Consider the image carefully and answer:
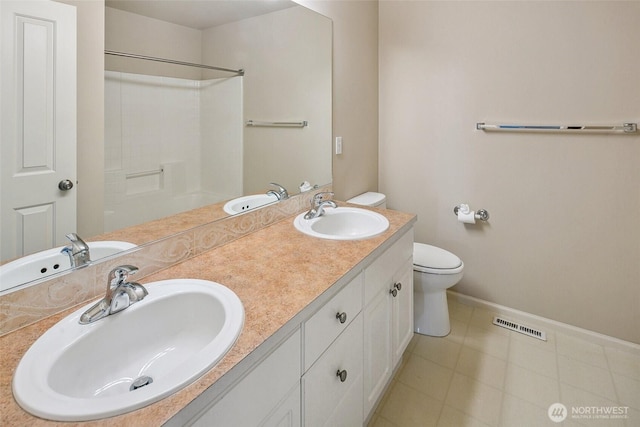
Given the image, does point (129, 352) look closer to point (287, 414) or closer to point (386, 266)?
point (287, 414)

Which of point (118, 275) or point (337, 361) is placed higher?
point (118, 275)

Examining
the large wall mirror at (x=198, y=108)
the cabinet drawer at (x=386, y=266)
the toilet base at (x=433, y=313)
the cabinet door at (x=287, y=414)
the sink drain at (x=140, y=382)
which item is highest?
the large wall mirror at (x=198, y=108)

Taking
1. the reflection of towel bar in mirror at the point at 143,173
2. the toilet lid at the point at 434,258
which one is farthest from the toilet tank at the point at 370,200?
the reflection of towel bar in mirror at the point at 143,173

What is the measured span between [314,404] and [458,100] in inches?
78.8

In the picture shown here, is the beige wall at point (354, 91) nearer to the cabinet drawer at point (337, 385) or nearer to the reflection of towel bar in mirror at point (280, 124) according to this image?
the reflection of towel bar in mirror at point (280, 124)

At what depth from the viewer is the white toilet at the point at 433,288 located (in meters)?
2.02

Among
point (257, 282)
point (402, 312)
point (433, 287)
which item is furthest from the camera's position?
point (433, 287)

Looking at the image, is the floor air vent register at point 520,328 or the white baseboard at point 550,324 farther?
the floor air vent register at point 520,328

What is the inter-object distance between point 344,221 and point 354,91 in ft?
3.07

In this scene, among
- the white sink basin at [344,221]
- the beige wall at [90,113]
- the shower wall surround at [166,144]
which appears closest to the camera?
the beige wall at [90,113]

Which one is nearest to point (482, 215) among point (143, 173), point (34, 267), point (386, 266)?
point (386, 266)

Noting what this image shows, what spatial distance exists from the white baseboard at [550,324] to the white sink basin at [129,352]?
200 centimetres

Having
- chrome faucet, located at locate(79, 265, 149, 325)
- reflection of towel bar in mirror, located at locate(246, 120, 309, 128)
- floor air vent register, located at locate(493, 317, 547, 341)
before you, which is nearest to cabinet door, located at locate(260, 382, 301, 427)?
chrome faucet, located at locate(79, 265, 149, 325)

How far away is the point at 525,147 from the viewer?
6.82 ft
